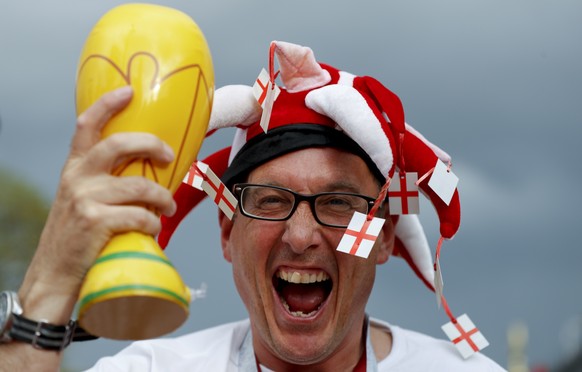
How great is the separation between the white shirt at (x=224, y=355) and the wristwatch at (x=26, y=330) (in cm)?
116

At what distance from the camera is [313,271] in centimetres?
347

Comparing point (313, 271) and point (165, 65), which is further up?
point (165, 65)

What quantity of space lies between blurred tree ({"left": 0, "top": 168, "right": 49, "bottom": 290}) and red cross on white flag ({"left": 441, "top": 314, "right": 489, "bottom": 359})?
14.5 m

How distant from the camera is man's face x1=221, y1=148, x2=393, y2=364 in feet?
11.2

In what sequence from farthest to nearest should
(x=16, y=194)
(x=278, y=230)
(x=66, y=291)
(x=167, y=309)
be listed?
(x=16, y=194)
(x=278, y=230)
(x=66, y=291)
(x=167, y=309)

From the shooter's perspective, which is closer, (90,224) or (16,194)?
(90,224)

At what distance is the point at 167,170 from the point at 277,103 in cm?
123

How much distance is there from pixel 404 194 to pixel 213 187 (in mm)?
667

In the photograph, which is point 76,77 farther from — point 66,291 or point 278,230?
point 278,230

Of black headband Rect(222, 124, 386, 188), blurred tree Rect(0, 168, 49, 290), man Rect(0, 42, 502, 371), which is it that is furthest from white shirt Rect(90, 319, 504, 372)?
blurred tree Rect(0, 168, 49, 290)

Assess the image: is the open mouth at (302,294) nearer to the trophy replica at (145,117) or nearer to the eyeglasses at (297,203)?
the eyeglasses at (297,203)

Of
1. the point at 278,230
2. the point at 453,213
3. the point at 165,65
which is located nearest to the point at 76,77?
the point at 165,65

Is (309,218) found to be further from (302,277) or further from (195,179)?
(195,179)

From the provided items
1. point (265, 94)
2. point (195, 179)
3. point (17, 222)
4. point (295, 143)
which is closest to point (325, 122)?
point (295, 143)
